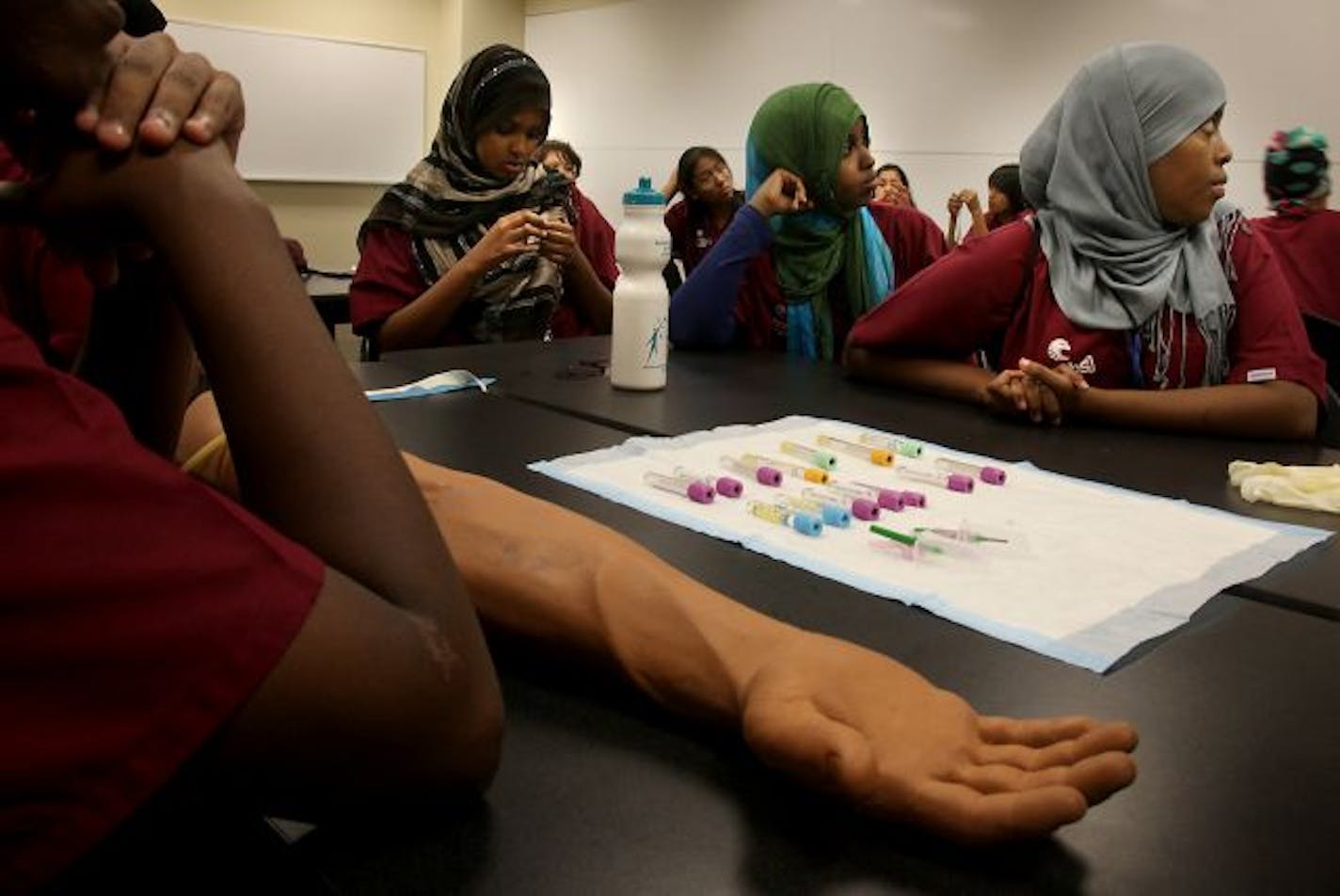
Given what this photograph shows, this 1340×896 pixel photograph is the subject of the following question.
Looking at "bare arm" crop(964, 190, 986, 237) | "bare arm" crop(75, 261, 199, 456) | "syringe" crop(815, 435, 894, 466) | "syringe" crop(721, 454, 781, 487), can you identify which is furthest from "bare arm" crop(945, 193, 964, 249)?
"bare arm" crop(75, 261, 199, 456)

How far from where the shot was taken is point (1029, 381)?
52.2 inches

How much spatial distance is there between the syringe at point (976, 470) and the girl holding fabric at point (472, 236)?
42.3 inches

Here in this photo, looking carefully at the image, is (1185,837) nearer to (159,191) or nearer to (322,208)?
(159,191)

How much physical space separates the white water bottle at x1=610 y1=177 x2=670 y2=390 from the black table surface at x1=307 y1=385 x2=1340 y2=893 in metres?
0.73

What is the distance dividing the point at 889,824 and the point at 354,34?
5.70 metres

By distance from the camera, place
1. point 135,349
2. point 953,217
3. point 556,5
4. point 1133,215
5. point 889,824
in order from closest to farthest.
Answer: point 889,824
point 135,349
point 1133,215
point 953,217
point 556,5

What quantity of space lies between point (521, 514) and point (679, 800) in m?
0.27

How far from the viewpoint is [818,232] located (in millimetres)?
2006

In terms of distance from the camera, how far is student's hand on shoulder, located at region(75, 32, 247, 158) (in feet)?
1.63

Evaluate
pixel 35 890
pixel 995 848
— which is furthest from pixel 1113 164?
pixel 35 890

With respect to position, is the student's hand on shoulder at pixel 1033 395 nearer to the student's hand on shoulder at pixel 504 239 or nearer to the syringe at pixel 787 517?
the syringe at pixel 787 517

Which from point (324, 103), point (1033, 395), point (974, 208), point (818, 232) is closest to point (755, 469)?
point (1033, 395)

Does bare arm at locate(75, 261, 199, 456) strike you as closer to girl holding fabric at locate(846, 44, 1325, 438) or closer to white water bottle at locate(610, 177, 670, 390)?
white water bottle at locate(610, 177, 670, 390)

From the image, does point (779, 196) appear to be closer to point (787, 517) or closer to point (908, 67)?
point (787, 517)
